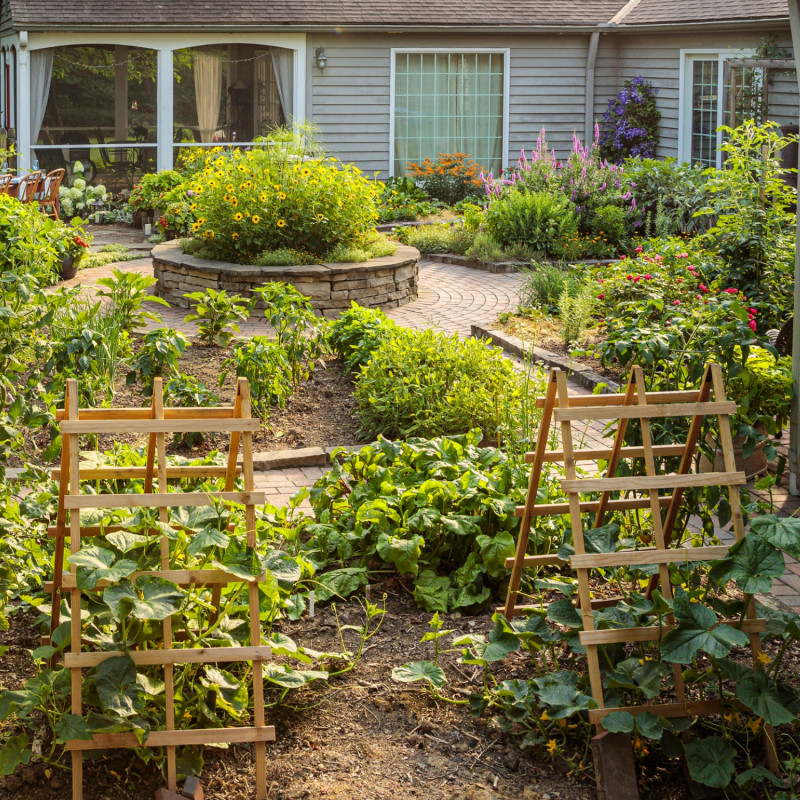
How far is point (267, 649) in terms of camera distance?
2.77 m

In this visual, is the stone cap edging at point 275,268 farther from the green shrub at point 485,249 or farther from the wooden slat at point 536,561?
the wooden slat at point 536,561

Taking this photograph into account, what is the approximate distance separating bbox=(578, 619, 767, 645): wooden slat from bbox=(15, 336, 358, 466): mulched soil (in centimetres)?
310

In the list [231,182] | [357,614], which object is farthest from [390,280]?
[357,614]

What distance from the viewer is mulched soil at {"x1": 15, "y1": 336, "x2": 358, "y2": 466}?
18.5ft

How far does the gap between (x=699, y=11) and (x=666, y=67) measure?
1.23m

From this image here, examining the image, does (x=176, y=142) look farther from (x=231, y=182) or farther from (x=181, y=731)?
(x=181, y=731)

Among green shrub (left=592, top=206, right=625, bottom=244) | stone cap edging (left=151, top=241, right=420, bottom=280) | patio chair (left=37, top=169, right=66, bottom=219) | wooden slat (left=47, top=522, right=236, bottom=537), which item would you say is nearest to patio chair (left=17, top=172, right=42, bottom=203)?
patio chair (left=37, top=169, right=66, bottom=219)

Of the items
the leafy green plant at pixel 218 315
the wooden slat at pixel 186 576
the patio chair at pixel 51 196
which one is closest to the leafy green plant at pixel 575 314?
the leafy green plant at pixel 218 315

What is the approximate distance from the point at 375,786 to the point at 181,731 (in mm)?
525

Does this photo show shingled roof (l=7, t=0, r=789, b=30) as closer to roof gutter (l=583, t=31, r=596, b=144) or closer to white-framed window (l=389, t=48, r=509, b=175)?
roof gutter (l=583, t=31, r=596, b=144)

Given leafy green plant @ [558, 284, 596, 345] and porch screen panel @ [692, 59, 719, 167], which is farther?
porch screen panel @ [692, 59, 719, 167]

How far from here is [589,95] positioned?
16.4 metres

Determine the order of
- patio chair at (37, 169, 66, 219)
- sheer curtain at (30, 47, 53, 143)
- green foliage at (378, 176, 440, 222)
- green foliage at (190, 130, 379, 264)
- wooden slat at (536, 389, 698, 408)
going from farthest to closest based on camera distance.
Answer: sheer curtain at (30, 47, 53, 143), green foliage at (378, 176, 440, 222), patio chair at (37, 169, 66, 219), green foliage at (190, 130, 379, 264), wooden slat at (536, 389, 698, 408)

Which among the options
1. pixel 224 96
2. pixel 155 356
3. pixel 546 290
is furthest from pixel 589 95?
pixel 155 356
